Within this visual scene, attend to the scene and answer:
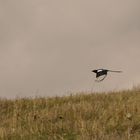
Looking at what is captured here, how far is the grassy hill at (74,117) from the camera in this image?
10.9 m

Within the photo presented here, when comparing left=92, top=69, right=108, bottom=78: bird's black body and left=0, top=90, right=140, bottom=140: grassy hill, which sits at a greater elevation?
left=92, top=69, right=108, bottom=78: bird's black body

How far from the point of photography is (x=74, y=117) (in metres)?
12.1

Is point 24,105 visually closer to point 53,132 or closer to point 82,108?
point 82,108

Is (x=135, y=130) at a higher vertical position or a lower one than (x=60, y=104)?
lower

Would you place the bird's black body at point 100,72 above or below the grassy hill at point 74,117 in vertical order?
above

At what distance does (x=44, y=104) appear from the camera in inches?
556

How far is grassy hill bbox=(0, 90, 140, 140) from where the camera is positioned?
10.9 metres

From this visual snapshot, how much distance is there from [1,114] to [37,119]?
57.0 inches

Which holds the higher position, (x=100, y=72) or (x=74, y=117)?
(x=100, y=72)

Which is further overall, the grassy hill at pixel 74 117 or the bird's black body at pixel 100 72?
the bird's black body at pixel 100 72

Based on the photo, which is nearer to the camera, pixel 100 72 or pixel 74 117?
pixel 74 117

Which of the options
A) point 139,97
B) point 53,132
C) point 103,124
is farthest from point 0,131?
point 139,97

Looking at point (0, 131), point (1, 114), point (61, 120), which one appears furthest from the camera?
point (1, 114)

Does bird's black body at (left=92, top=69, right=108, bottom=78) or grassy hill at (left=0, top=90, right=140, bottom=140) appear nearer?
grassy hill at (left=0, top=90, right=140, bottom=140)
